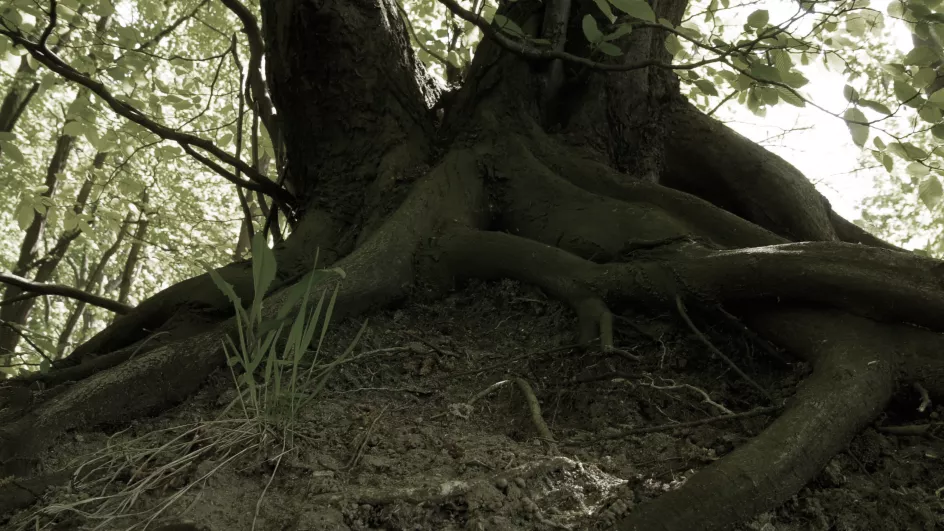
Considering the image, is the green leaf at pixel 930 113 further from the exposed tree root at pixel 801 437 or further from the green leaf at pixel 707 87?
the exposed tree root at pixel 801 437

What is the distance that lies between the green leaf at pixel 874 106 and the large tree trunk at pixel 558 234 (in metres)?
0.42

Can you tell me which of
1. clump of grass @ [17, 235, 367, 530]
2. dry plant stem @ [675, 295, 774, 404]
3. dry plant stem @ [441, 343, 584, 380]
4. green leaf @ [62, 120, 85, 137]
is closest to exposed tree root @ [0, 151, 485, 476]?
clump of grass @ [17, 235, 367, 530]

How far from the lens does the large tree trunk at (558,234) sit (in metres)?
1.42

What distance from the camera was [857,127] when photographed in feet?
5.92

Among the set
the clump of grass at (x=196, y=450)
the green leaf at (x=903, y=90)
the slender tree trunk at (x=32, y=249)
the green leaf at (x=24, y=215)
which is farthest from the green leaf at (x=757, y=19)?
the slender tree trunk at (x=32, y=249)

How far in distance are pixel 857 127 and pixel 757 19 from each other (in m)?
0.48

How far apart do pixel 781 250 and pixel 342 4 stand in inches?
85.4

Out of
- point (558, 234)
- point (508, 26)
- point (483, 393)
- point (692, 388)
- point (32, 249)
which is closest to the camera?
point (692, 388)

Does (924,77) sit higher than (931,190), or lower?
higher

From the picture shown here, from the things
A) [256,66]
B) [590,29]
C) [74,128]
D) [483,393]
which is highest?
[256,66]

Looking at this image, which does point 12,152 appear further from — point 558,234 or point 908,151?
point 908,151

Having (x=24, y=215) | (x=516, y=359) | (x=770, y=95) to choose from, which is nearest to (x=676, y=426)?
(x=516, y=359)

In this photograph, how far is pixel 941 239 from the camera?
233 inches

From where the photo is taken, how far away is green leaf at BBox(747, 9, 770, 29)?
6.26 ft
